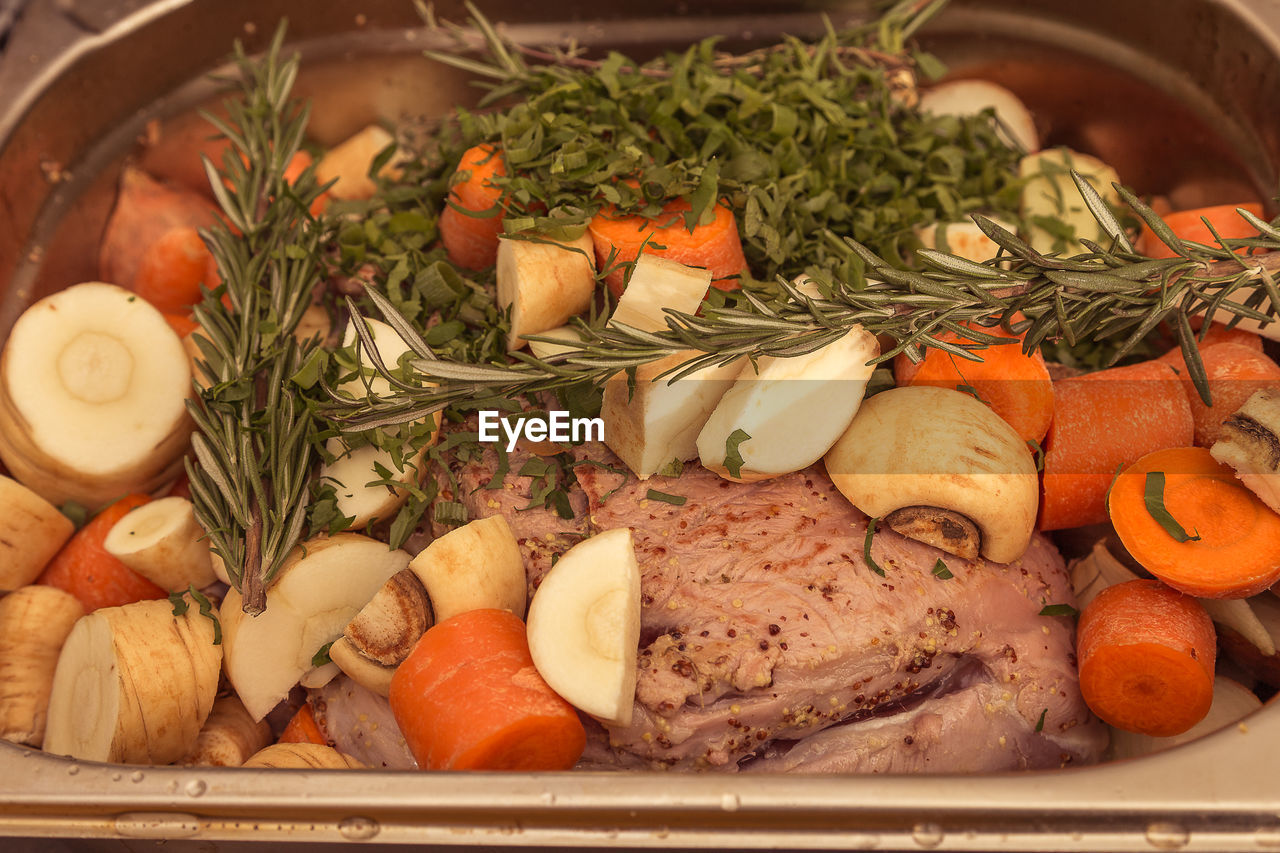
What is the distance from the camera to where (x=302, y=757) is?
A: 1254mm

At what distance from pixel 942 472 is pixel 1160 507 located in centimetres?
32

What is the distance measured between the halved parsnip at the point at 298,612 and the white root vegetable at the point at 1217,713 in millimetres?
1202

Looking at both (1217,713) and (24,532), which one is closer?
(1217,713)

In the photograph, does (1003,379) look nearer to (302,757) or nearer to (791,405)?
(791,405)

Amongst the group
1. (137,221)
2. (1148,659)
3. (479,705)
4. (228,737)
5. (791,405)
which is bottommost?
(1148,659)

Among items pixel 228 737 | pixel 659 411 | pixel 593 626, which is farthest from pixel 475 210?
pixel 228 737

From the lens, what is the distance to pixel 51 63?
5.92 feet

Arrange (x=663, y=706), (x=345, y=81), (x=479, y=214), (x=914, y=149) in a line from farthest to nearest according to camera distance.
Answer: (x=345, y=81) → (x=914, y=149) → (x=479, y=214) → (x=663, y=706)

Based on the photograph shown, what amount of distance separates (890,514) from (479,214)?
840mm

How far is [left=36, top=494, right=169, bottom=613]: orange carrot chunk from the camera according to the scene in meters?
1.49

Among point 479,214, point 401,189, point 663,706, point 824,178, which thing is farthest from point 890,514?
point 401,189

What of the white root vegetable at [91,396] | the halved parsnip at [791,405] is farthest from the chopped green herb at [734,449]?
the white root vegetable at [91,396]

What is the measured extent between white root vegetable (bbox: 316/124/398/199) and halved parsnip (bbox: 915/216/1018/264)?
1.27 metres

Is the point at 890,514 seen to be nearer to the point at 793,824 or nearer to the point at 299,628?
the point at 793,824
